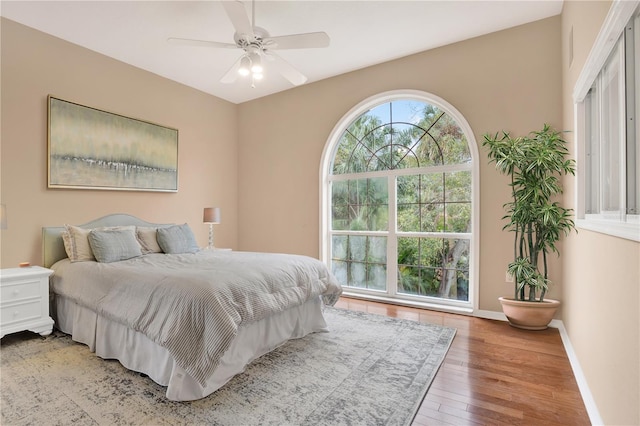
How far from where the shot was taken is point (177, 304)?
79.4 inches

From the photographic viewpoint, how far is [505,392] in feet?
6.73

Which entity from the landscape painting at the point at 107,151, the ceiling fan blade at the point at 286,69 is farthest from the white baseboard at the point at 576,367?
the landscape painting at the point at 107,151

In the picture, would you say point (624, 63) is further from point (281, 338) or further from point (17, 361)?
point (17, 361)

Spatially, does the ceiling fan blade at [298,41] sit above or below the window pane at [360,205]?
above

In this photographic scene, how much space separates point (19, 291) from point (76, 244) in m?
0.59

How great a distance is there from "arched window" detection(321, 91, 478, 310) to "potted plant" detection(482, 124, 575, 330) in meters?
0.58

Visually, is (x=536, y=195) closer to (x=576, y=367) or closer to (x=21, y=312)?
(x=576, y=367)

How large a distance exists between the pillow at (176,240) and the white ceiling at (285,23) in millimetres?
2117

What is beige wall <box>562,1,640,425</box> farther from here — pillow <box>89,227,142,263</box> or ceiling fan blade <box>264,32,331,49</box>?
pillow <box>89,227,142,263</box>

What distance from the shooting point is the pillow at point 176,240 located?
12.5 feet

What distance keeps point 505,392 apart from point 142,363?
94.6 inches

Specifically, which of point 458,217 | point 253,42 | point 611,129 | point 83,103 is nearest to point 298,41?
point 253,42

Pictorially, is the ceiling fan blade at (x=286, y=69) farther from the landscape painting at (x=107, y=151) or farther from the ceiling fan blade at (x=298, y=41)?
the landscape painting at (x=107, y=151)

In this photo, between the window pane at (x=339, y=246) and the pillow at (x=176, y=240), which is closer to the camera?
the pillow at (x=176, y=240)
